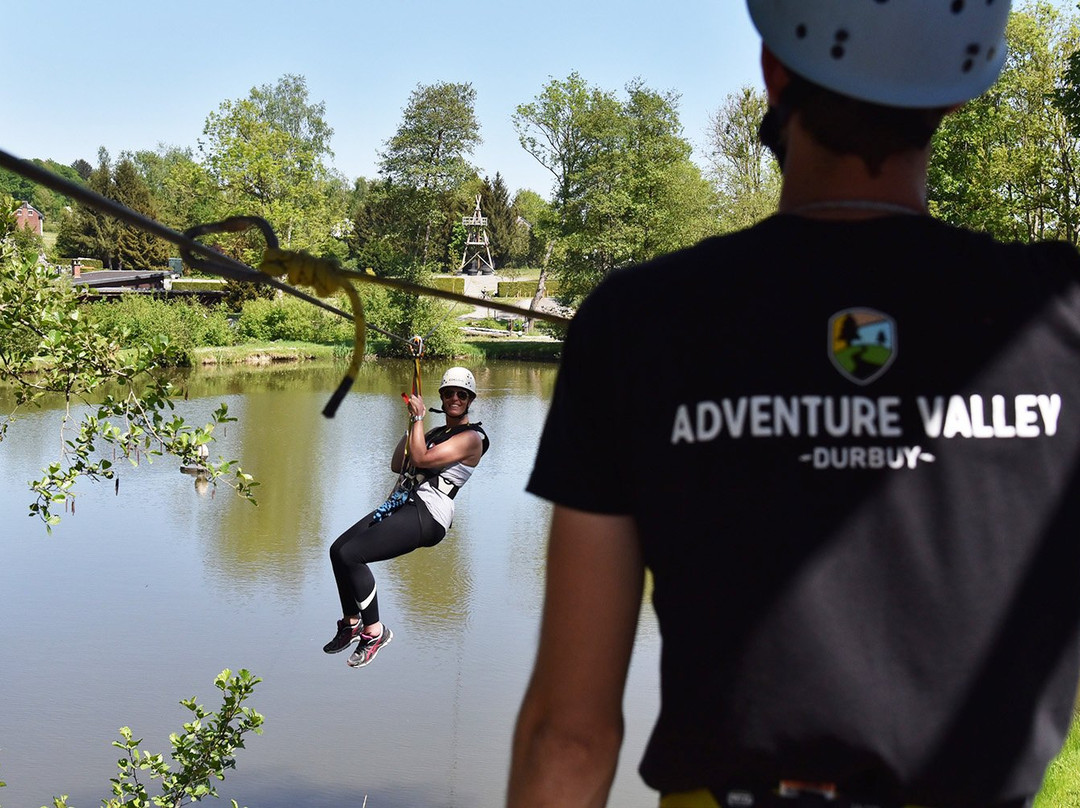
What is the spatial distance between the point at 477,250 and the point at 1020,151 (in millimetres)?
54838

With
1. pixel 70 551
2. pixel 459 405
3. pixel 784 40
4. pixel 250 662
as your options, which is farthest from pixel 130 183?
pixel 784 40

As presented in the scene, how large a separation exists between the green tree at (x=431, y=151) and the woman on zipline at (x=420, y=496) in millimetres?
38903

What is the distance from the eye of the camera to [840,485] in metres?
1.09

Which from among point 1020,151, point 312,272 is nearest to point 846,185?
point 312,272

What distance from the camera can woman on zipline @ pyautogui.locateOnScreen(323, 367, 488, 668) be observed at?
6844mm

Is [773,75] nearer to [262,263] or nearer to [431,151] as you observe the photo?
[262,263]

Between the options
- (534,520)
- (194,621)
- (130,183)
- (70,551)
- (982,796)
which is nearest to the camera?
(982,796)

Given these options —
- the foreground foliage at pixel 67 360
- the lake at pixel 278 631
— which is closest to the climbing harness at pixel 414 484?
the lake at pixel 278 631

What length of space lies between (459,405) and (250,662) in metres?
8.22

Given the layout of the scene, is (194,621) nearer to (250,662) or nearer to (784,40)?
(250,662)

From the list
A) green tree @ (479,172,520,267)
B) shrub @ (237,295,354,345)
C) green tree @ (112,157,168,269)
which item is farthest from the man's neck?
green tree @ (479,172,520,267)

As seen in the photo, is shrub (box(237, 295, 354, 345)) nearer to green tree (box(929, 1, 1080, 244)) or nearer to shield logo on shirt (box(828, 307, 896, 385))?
green tree (box(929, 1, 1080, 244))

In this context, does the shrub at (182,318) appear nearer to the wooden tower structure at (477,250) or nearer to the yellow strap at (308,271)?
the yellow strap at (308,271)

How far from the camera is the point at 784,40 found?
1199mm
